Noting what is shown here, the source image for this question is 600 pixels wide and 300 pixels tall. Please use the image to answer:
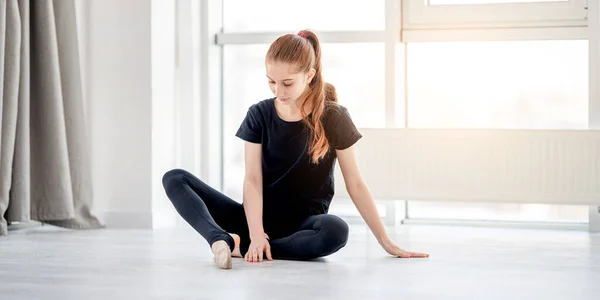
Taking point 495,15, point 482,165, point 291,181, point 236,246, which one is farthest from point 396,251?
point 495,15

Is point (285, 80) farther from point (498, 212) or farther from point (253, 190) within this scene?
point (498, 212)

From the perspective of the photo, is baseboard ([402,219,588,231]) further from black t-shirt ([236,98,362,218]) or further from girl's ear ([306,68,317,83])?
girl's ear ([306,68,317,83])

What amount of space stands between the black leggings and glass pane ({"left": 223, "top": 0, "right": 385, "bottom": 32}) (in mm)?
1693

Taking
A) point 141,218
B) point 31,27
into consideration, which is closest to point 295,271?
point 141,218

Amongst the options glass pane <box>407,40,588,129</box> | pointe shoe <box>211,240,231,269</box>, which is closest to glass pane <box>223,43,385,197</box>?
glass pane <box>407,40,588,129</box>

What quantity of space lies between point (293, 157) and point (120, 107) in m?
1.51

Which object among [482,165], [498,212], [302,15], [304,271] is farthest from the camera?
[302,15]

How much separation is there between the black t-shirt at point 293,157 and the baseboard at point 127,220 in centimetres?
132

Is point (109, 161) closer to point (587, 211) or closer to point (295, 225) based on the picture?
point (295, 225)

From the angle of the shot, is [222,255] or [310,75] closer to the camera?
[222,255]

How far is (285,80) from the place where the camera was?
2514mm

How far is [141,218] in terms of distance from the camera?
12.9 feet

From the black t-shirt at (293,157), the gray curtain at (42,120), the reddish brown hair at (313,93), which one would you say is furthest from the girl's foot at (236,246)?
the gray curtain at (42,120)

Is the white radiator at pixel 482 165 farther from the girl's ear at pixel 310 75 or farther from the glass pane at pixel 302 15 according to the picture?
the girl's ear at pixel 310 75
